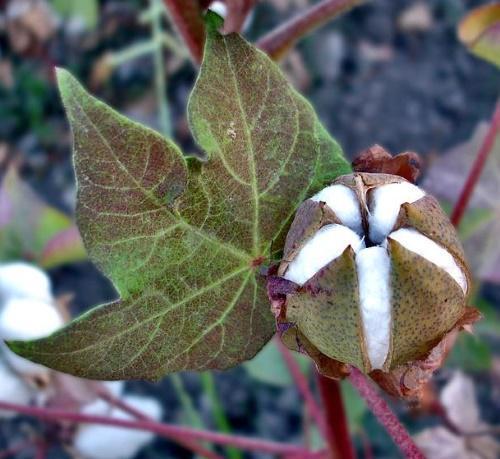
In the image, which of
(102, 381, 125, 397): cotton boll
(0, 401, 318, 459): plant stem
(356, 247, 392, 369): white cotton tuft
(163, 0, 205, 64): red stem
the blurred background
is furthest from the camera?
the blurred background

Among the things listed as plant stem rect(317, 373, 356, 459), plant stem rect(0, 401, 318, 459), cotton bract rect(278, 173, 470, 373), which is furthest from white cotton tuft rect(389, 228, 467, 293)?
plant stem rect(0, 401, 318, 459)

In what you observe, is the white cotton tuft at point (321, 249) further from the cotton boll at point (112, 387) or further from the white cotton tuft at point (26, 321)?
the cotton boll at point (112, 387)

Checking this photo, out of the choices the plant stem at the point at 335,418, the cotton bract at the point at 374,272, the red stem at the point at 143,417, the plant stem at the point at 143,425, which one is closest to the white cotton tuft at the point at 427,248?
the cotton bract at the point at 374,272

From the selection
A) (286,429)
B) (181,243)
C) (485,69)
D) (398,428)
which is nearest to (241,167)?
(181,243)

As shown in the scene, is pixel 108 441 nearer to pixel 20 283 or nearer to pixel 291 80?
pixel 20 283

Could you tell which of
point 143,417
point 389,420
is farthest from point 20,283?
point 389,420

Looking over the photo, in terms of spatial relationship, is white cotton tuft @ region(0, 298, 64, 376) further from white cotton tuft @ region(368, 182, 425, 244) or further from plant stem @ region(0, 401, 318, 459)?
white cotton tuft @ region(368, 182, 425, 244)

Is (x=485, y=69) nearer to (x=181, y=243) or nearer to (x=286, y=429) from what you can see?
(x=286, y=429)
